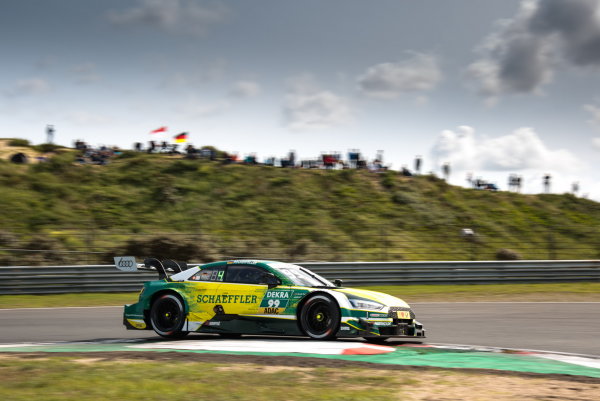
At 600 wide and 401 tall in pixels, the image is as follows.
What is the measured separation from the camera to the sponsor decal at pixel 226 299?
34.0ft

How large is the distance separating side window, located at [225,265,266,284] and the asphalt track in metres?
1.88

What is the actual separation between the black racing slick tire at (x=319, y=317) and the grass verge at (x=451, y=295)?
28.4 ft

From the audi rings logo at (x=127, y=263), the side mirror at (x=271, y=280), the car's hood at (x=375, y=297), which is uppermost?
the audi rings logo at (x=127, y=263)

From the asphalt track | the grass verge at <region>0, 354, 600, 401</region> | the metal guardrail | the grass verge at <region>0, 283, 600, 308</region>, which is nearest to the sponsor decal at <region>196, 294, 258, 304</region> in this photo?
the asphalt track

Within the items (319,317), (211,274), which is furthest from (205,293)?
(319,317)

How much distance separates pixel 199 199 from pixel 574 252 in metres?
22.4

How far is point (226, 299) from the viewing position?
10.5 metres

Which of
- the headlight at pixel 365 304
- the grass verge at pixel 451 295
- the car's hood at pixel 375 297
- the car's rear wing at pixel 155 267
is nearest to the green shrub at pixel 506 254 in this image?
the grass verge at pixel 451 295

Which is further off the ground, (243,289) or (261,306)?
(243,289)

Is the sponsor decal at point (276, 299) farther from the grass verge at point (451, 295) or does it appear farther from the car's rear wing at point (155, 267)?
the grass verge at point (451, 295)

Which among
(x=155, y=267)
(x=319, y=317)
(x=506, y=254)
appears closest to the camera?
(x=319, y=317)

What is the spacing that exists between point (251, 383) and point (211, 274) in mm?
4166

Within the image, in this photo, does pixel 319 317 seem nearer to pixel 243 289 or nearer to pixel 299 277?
pixel 299 277

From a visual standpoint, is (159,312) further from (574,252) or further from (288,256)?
(574,252)
